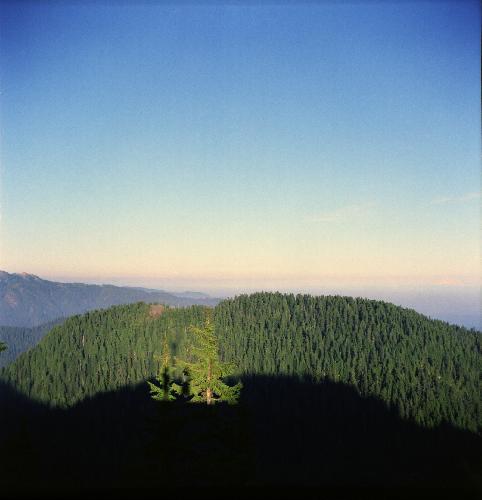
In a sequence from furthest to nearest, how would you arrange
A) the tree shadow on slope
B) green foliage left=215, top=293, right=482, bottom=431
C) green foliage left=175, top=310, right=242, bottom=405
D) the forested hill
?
the forested hill
green foliage left=215, top=293, right=482, bottom=431
the tree shadow on slope
green foliage left=175, top=310, right=242, bottom=405

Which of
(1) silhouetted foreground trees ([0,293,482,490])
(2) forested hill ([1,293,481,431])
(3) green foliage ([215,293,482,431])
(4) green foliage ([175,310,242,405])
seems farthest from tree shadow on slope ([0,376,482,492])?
(4) green foliage ([175,310,242,405])

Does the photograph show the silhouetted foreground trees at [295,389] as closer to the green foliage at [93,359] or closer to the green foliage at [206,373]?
the green foliage at [93,359]

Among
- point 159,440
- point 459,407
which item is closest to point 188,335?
point 459,407

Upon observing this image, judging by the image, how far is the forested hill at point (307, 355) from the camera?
14562cm

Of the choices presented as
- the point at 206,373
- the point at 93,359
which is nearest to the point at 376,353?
the point at 93,359

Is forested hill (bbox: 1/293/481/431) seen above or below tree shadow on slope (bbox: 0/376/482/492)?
above

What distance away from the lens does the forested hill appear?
478ft

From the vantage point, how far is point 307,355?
166000mm

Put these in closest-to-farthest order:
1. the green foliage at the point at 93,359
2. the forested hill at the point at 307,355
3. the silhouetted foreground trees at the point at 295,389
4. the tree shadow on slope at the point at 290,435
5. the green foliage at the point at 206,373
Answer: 1. the green foliage at the point at 206,373
2. the tree shadow on slope at the point at 290,435
3. the silhouetted foreground trees at the point at 295,389
4. the forested hill at the point at 307,355
5. the green foliage at the point at 93,359

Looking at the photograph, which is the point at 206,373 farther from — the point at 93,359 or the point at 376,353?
the point at 93,359

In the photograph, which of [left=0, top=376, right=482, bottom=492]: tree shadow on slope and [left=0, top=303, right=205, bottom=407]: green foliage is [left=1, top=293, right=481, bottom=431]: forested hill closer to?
[left=0, top=303, right=205, bottom=407]: green foliage

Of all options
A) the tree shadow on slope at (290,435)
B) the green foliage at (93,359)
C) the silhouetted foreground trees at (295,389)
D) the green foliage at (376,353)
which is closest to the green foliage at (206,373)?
the tree shadow on slope at (290,435)

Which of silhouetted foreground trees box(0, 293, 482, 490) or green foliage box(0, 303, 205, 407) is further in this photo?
green foliage box(0, 303, 205, 407)

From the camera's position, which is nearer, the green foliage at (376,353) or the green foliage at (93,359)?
the green foliage at (376,353)
